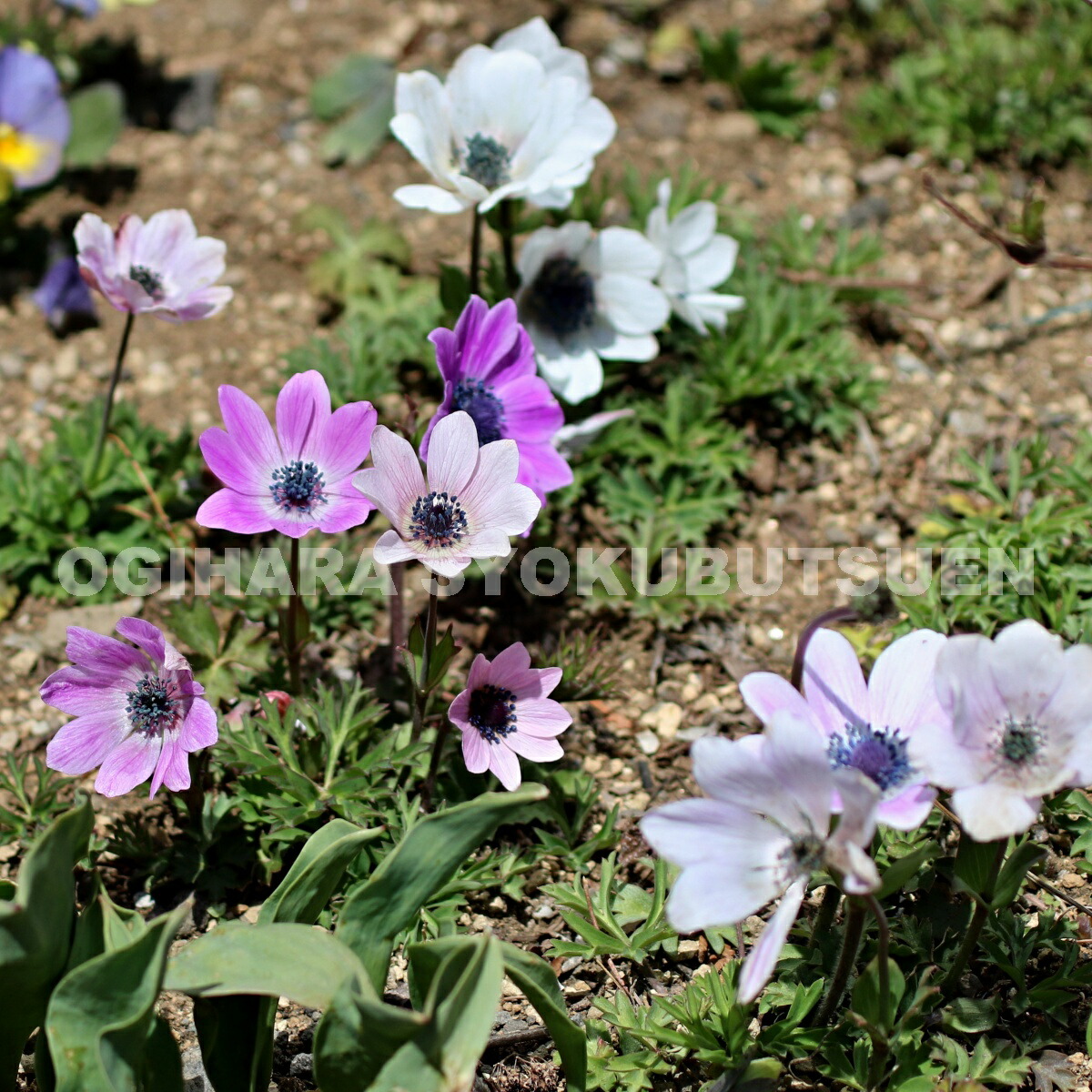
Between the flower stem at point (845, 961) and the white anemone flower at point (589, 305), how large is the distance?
4.23 feet

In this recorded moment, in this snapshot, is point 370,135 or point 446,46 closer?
point 370,135

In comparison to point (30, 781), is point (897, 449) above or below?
above

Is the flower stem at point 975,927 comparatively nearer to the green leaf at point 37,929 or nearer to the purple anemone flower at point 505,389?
the purple anemone flower at point 505,389

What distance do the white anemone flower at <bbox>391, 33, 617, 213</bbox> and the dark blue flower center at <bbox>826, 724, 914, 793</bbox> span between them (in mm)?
1253

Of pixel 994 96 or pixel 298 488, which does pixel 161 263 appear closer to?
pixel 298 488

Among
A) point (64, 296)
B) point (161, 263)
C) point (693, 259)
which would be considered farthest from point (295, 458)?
point (64, 296)

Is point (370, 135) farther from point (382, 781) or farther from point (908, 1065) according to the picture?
point (908, 1065)

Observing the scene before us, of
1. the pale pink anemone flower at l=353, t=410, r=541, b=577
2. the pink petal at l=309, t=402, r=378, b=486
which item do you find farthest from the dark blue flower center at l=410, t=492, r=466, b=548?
the pink petal at l=309, t=402, r=378, b=486

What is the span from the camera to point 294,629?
209cm

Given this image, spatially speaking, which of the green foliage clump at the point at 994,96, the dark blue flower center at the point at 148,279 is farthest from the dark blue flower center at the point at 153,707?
the green foliage clump at the point at 994,96

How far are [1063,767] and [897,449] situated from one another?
1624mm

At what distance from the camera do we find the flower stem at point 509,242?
8.19ft

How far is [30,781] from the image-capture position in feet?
7.68

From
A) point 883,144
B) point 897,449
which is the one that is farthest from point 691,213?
point 883,144
